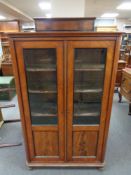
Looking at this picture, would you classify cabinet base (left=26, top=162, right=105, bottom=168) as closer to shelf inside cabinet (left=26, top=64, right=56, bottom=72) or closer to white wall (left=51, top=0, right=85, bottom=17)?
shelf inside cabinet (left=26, top=64, right=56, bottom=72)

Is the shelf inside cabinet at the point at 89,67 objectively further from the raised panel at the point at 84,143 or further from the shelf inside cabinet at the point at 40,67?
the raised panel at the point at 84,143

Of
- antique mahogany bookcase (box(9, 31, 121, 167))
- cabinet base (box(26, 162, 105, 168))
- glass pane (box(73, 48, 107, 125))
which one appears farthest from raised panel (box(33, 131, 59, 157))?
glass pane (box(73, 48, 107, 125))

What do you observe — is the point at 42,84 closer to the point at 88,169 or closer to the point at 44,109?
the point at 44,109

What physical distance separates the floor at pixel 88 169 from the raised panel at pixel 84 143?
23 cm

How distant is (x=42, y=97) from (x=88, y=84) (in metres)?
0.55

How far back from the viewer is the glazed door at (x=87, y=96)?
1.33m

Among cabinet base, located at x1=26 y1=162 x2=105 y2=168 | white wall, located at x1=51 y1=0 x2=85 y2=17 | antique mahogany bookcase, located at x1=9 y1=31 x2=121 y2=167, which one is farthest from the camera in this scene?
white wall, located at x1=51 y1=0 x2=85 y2=17

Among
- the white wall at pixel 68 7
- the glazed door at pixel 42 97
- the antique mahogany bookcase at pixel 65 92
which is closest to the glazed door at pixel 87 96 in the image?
the antique mahogany bookcase at pixel 65 92

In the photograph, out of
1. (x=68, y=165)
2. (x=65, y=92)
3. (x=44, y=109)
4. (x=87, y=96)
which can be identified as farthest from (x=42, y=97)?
(x=68, y=165)

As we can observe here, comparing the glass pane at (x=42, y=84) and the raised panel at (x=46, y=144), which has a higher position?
the glass pane at (x=42, y=84)

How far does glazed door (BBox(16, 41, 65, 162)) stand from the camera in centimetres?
134

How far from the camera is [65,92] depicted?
146 cm

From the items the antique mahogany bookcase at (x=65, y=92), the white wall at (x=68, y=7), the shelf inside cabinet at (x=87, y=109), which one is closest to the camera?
the antique mahogany bookcase at (x=65, y=92)

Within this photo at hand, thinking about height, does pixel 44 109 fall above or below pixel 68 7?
below
